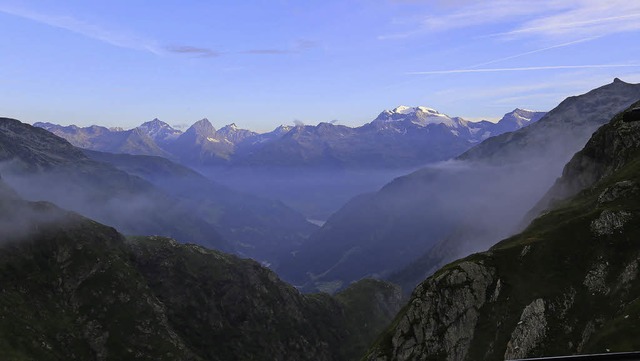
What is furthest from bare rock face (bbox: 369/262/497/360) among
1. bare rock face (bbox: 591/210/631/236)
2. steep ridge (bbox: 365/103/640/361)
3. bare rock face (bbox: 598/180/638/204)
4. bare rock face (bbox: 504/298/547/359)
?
bare rock face (bbox: 598/180/638/204)

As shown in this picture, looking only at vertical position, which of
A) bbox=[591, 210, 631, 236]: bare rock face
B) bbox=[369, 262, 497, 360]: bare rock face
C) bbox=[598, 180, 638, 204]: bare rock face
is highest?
bbox=[598, 180, 638, 204]: bare rock face

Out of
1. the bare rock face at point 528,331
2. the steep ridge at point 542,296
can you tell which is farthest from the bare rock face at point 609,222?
the bare rock face at point 528,331

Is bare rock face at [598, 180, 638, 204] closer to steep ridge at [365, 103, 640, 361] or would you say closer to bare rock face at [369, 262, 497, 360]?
steep ridge at [365, 103, 640, 361]

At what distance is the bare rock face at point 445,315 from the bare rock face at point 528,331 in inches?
518

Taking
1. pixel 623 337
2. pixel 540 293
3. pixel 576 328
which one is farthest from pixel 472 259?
pixel 623 337

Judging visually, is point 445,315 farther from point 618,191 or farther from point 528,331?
point 618,191

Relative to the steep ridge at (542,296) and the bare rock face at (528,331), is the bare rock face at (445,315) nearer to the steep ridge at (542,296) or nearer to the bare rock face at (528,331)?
the steep ridge at (542,296)

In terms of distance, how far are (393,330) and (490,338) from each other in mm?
31840

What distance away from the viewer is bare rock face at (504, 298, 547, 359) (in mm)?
112312

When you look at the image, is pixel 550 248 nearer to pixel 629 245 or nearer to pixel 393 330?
pixel 629 245

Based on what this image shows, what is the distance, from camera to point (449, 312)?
442 ft

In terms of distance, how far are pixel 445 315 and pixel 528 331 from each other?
81.3ft

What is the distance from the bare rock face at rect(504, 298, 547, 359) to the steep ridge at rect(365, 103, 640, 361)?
22 cm

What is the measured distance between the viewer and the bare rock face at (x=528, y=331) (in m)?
112
